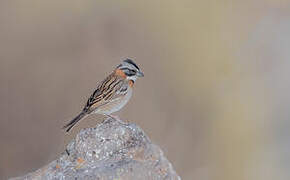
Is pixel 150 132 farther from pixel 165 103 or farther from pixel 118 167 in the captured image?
pixel 118 167

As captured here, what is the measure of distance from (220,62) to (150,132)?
2.97m

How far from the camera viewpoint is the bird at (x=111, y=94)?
275 inches

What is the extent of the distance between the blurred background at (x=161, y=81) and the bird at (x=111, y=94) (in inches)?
120

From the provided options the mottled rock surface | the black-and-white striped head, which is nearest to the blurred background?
the black-and-white striped head

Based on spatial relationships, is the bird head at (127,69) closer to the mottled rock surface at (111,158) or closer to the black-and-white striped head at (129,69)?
the black-and-white striped head at (129,69)

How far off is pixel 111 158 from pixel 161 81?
6.49 metres

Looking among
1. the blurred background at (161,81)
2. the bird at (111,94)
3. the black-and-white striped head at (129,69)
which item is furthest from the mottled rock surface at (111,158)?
the blurred background at (161,81)

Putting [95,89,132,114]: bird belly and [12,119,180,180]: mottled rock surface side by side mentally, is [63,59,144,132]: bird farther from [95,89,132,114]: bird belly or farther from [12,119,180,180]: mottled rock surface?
[12,119,180,180]: mottled rock surface

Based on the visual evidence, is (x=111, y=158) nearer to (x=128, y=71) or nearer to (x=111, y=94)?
(x=111, y=94)

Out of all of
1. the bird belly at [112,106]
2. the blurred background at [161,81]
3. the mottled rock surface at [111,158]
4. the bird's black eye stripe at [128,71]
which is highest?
the blurred background at [161,81]

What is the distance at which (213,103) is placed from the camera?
12.2 meters

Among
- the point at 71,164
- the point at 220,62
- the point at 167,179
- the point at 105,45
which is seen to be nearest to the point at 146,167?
the point at 167,179

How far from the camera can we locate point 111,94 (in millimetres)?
7090

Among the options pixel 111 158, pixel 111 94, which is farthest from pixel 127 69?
pixel 111 158
